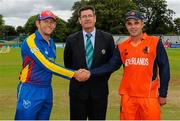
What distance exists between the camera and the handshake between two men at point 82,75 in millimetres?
6777

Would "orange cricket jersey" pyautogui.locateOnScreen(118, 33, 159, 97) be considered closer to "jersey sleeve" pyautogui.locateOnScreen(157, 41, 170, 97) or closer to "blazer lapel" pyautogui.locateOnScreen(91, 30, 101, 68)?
"jersey sleeve" pyautogui.locateOnScreen(157, 41, 170, 97)

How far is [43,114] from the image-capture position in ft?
22.0

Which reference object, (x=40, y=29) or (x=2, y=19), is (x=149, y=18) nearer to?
(x=2, y=19)

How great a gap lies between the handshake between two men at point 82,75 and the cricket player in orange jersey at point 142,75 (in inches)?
23.7

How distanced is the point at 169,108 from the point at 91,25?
17.4ft

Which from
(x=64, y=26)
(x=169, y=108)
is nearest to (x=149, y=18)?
(x=64, y=26)

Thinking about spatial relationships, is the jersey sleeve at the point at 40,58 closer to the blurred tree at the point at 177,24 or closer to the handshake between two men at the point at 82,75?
the handshake between two men at the point at 82,75

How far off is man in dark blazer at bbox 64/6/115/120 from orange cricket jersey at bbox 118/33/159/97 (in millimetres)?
747

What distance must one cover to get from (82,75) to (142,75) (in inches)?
37.4

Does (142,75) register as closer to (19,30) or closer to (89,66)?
(89,66)

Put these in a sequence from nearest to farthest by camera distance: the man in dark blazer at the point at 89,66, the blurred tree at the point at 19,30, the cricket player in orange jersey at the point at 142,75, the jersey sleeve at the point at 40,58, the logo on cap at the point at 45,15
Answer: the cricket player in orange jersey at the point at 142,75
the jersey sleeve at the point at 40,58
the logo on cap at the point at 45,15
the man in dark blazer at the point at 89,66
the blurred tree at the point at 19,30

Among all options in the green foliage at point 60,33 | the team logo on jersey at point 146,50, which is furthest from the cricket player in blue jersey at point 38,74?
the green foliage at point 60,33

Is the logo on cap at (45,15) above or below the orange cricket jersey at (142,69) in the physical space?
above

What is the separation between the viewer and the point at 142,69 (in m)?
6.41
